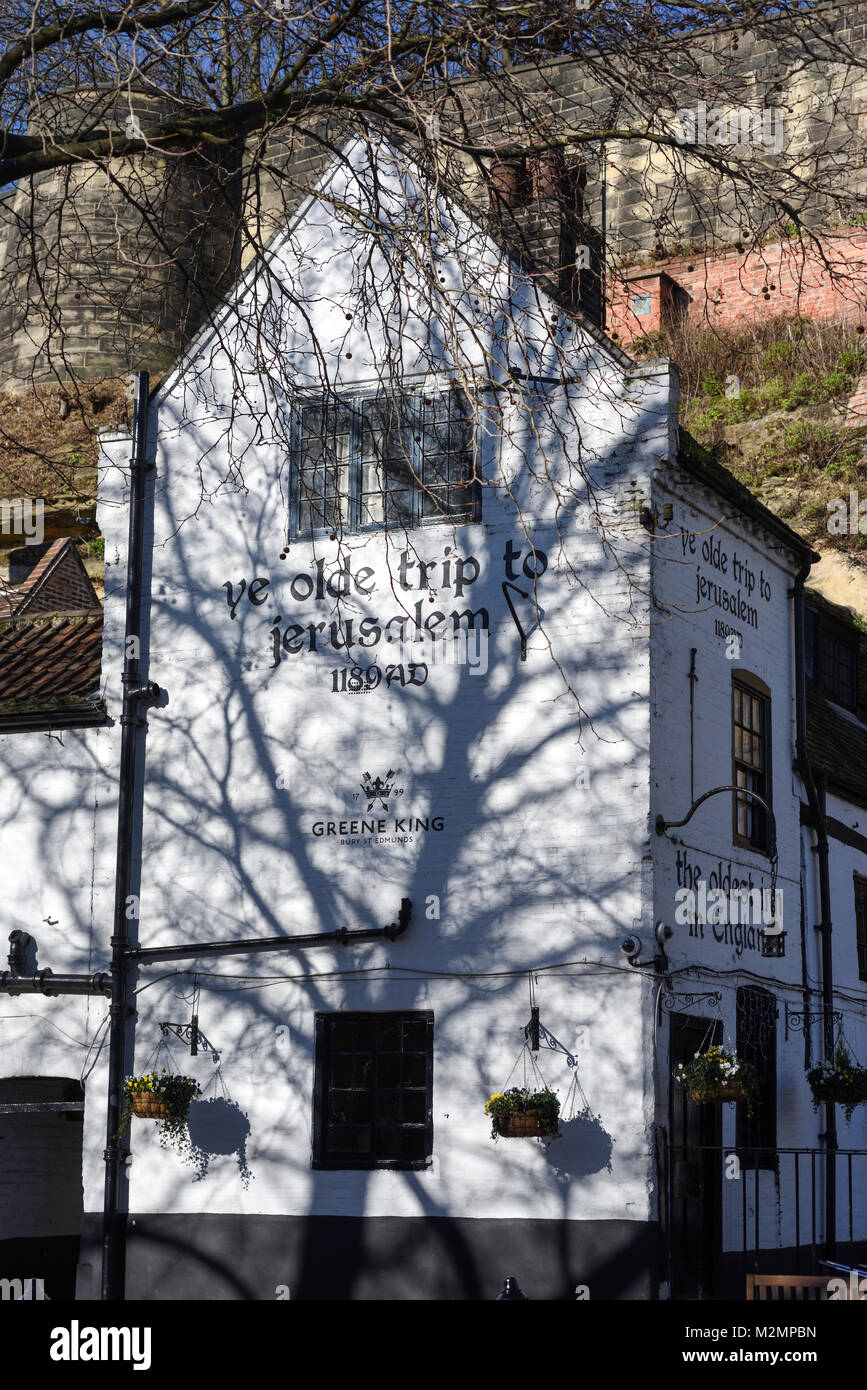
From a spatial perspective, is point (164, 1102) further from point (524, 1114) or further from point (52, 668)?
point (52, 668)

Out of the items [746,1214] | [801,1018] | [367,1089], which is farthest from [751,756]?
[367,1089]

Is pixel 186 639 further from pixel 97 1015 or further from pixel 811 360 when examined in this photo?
pixel 811 360

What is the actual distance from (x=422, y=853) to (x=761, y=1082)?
4121 millimetres

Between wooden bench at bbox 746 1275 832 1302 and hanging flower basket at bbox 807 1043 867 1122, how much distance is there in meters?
4.65

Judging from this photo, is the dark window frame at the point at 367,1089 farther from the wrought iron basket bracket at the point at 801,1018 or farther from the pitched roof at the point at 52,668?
the wrought iron basket bracket at the point at 801,1018

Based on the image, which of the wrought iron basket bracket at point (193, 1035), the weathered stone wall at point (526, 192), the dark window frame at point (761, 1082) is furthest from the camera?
the dark window frame at point (761, 1082)

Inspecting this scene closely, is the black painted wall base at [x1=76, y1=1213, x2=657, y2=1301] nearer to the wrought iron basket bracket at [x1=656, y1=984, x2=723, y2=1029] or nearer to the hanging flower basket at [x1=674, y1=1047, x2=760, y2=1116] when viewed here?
the hanging flower basket at [x1=674, y1=1047, x2=760, y2=1116]

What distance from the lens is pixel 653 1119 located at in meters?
13.1

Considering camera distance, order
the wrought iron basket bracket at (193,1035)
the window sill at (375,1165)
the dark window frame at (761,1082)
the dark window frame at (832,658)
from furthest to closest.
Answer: the dark window frame at (832,658)
the dark window frame at (761,1082)
the wrought iron basket bracket at (193,1035)
the window sill at (375,1165)

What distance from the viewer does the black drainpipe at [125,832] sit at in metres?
14.5

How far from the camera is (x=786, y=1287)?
11.3m

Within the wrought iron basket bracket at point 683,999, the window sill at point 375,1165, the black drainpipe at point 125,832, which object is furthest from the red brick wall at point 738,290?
the window sill at point 375,1165

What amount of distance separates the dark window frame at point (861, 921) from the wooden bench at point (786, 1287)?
709 centimetres
